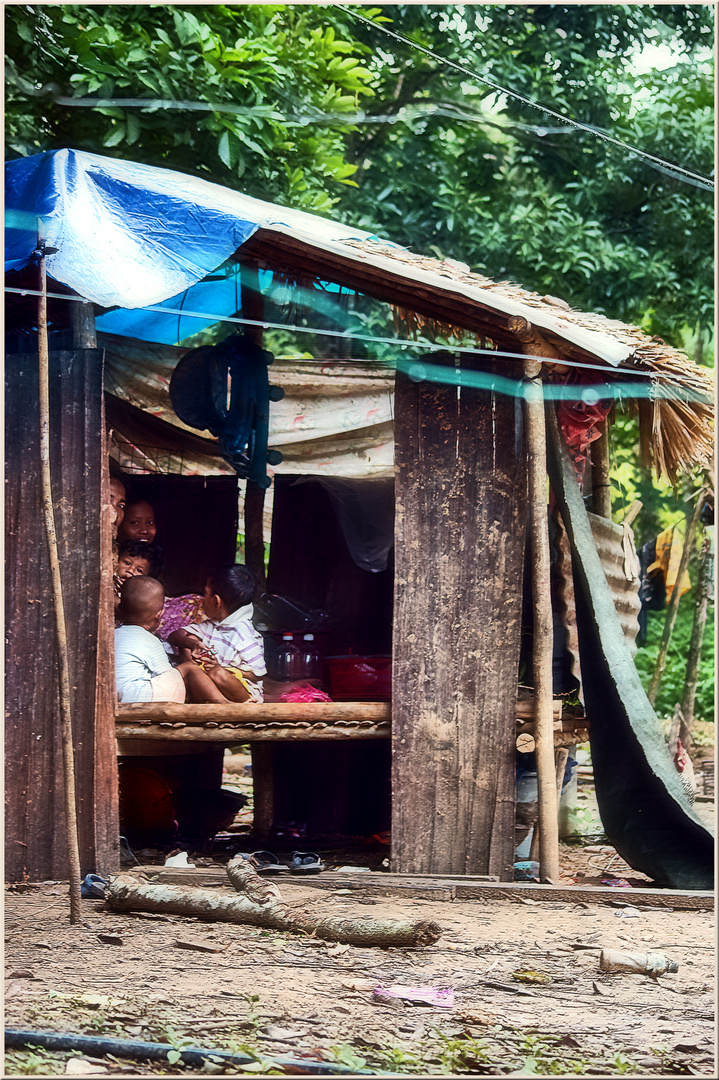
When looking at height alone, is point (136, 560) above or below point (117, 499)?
below

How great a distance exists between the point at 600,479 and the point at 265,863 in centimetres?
326

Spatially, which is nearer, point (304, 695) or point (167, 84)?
point (304, 695)

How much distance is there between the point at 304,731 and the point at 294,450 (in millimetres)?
2568

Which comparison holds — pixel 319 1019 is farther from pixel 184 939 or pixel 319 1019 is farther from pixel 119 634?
pixel 119 634

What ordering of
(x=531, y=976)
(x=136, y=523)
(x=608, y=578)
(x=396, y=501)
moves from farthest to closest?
1. (x=136, y=523)
2. (x=608, y=578)
3. (x=396, y=501)
4. (x=531, y=976)

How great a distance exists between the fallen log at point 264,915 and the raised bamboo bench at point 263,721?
83 cm

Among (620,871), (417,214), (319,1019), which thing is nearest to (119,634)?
(319,1019)

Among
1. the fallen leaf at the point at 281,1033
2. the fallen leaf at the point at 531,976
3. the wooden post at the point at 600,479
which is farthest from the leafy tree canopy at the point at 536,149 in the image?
the fallen leaf at the point at 281,1033

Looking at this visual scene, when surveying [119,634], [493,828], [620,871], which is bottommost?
[620,871]

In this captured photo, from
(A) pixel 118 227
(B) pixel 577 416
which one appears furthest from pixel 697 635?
(A) pixel 118 227

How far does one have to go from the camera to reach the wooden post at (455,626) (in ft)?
16.8

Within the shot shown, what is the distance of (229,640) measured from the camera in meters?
5.90

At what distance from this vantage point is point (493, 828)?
5.08m

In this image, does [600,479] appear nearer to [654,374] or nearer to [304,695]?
[654,374]
